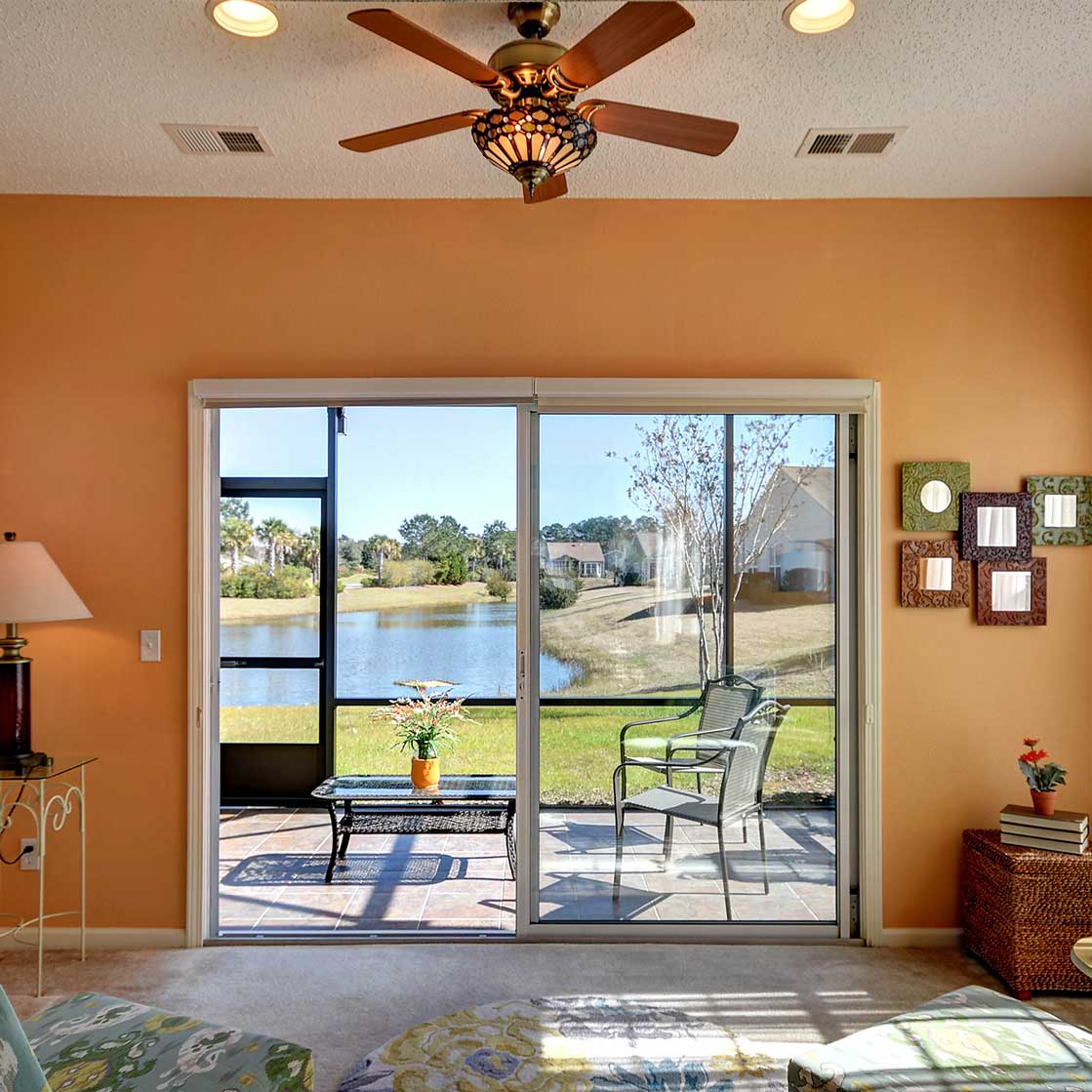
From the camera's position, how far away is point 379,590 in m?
6.07

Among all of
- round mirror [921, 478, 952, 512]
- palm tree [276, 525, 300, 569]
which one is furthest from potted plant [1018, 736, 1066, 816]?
palm tree [276, 525, 300, 569]

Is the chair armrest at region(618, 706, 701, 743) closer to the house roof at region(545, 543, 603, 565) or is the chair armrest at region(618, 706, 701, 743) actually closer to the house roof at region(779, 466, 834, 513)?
the house roof at region(545, 543, 603, 565)

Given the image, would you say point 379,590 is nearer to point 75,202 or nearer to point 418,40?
point 75,202

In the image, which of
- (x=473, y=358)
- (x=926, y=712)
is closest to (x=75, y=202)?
(x=473, y=358)

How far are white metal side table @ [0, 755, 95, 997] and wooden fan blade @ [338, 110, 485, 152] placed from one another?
2347 millimetres

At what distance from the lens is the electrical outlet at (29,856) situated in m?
3.48

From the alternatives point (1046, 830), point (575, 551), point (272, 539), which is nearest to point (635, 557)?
point (575, 551)

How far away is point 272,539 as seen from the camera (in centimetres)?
593

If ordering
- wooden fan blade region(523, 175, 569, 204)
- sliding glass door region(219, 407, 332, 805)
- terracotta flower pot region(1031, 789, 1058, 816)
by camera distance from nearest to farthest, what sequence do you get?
1. wooden fan blade region(523, 175, 569, 204)
2. terracotta flower pot region(1031, 789, 1058, 816)
3. sliding glass door region(219, 407, 332, 805)

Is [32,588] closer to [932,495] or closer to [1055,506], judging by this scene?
[932,495]

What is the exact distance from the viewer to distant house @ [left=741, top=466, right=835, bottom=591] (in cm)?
361

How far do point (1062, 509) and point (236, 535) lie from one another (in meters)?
4.66

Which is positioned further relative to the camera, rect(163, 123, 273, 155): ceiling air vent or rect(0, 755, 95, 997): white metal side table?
rect(0, 755, 95, 997): white metal side table

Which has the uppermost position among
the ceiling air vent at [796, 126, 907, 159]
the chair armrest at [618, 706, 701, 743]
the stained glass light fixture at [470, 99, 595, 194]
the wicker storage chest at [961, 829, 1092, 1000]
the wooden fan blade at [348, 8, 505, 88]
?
the ceiling air vent at [796, 126, 907, 159]
